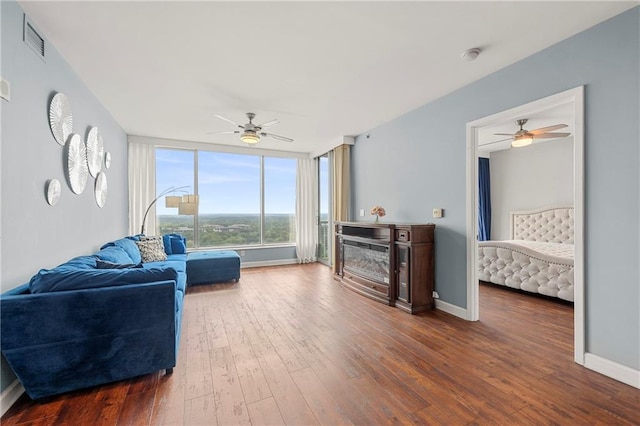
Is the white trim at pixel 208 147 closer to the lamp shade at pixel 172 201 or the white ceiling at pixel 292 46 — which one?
the lamp shade at pixel 172 201

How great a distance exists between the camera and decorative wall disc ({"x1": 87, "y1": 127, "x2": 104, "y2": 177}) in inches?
128

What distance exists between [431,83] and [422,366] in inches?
115

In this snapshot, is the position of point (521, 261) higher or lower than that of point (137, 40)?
lower

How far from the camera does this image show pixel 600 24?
2.15m

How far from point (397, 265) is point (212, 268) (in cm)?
307

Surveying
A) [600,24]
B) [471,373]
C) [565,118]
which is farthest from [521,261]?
[600,24]

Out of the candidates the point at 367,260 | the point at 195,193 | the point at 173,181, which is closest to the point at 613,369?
the point at 367,260

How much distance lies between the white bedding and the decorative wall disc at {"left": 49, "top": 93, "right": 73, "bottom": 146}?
5608mm

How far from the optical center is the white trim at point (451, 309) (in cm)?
324

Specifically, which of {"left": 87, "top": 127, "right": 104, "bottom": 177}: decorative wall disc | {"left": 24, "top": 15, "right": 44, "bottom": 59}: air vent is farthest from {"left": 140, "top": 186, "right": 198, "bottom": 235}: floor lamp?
{"left": 24, "top": 15, "right": 44, "bottom": 59}: air vent

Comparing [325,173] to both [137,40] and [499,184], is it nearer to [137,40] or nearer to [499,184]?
[499,184]

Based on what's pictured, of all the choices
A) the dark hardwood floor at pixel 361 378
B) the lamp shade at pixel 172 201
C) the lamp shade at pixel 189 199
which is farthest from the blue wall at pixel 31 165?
the lamp shade at pixel 172 201

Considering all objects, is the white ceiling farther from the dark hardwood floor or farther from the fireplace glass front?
the dark hardwood floor

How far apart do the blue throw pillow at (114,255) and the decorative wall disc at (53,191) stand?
700mm
